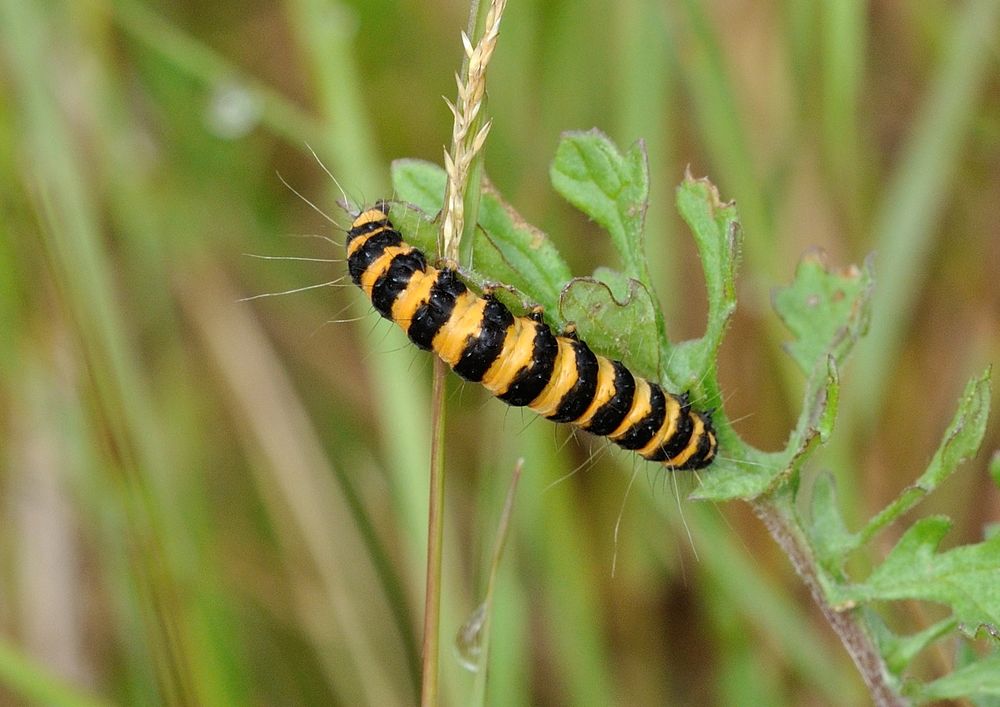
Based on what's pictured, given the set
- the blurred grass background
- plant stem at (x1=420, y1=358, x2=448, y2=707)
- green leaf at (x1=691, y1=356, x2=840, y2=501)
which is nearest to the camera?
green leaf at (x1=691, y1=356, x2=840, y2=501)

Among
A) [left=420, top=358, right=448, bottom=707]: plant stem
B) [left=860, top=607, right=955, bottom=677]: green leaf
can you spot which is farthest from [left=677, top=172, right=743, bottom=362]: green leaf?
[left=860, top=607, right=955, bottom=677]: green leaf

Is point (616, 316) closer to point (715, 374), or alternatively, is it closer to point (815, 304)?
point (715, 374)

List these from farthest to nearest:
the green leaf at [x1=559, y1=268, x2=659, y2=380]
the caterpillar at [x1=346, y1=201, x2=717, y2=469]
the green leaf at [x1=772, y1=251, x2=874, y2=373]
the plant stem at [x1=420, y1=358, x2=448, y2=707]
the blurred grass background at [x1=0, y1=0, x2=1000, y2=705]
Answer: the blurred grass background at [x1=0, y1=0, x2=1000, y2=705], the green leaf at [x1=772, y1=251, x2=874, y2=373], the caterpillar at [x1=346, y1=201, x2=717, y2=469], the plant stem at [x1=420, y1=358, x2=448, y2=707], the green leaf at [x1=559, y1=268, x2=659, y2=380]

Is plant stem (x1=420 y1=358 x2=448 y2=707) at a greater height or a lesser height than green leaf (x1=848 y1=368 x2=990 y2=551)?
greater

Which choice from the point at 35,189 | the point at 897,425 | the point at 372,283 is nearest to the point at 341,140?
the point at 35,189

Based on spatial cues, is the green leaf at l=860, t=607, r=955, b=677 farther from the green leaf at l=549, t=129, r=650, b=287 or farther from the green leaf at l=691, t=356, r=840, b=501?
the green leaf at l=549, t=129, r=650, b=287

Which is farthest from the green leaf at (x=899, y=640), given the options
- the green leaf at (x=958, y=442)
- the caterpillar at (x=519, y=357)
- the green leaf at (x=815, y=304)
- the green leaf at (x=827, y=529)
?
the green leaf at (x=815, y=304)

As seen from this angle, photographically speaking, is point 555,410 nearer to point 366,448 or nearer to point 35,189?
point 35,189
